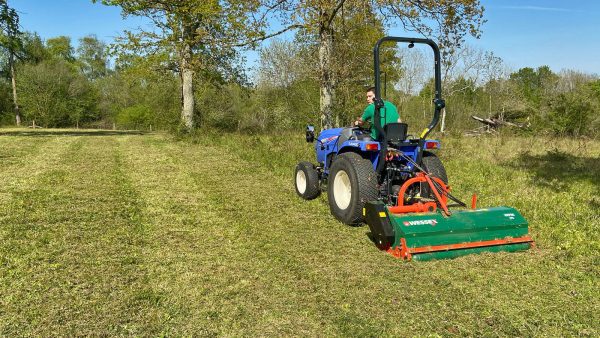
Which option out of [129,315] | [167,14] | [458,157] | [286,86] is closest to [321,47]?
[458,157]

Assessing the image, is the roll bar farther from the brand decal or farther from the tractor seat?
the brand decal

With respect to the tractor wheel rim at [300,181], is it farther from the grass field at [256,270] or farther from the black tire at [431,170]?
the black tire at [431,170]

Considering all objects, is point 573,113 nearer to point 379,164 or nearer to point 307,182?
point 307,182

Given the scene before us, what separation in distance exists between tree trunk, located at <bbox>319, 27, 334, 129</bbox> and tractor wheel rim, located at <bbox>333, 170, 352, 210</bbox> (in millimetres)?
7261

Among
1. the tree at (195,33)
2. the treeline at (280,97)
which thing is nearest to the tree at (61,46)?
the treeline at (280,97)

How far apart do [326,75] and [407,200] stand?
26.3ft

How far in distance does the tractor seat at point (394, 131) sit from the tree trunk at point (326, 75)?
7.44 metres

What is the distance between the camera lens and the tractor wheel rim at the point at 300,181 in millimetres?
6954

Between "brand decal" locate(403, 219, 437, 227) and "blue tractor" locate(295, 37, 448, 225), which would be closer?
"brand decal" locate(403, 219, 437, 227)

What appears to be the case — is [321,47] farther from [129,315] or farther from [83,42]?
[83,42]

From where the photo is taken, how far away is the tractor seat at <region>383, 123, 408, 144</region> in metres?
5.07

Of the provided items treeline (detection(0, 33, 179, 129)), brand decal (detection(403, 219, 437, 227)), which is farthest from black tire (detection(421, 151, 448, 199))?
treeline (detection(0, 33, 179, 129))

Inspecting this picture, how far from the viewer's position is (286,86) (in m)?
27.2

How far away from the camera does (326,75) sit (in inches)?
491
